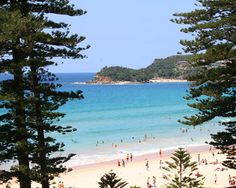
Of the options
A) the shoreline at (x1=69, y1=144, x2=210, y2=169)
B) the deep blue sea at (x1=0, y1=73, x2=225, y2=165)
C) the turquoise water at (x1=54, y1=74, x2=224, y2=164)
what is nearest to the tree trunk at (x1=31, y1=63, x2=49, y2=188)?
the shoreline at (x1=69, y1=144, x2=210, y2=169)

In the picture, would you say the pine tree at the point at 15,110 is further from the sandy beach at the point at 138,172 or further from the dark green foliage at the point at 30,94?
the sandy beach at the point at 138,172

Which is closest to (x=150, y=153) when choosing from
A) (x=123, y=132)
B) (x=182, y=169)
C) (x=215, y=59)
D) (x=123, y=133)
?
(x=123, y=133)

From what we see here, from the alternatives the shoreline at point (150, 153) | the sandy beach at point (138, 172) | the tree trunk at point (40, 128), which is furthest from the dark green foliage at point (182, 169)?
the shoreline at point (150, 153)

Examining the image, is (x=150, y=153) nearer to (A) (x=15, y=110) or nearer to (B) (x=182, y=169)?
(A) (x=15, y=110)

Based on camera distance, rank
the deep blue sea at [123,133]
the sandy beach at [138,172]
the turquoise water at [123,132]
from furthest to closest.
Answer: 1. the turquoise water at [123,132]
2. the deep blue sea at [123,133]
3. the sandy beach at [138,172]

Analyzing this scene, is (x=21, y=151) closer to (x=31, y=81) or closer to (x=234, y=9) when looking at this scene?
(x=31, y=81)

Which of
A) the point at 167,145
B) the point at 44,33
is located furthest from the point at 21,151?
the point at 167,145

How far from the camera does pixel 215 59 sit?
56.0 feet

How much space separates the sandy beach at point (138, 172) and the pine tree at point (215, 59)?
14427 mm

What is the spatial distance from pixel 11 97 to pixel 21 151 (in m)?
1.82

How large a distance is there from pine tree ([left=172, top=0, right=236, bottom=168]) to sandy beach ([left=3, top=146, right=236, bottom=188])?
14.4m

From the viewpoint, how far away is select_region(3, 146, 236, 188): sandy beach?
33750 millimetres

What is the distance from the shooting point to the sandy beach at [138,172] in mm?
33750

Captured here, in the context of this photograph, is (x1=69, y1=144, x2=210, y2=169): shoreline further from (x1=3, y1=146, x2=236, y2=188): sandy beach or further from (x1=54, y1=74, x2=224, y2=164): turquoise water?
(x1=54, y1=74, x2=224, y2=164): turquoise water
